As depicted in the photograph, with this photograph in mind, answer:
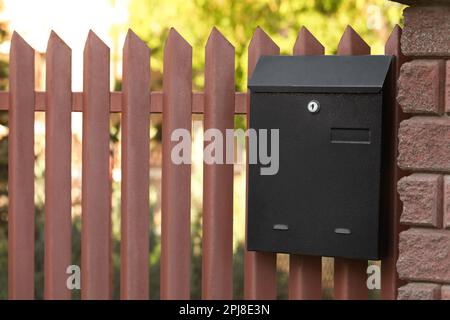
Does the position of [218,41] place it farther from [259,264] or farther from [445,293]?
[445,293]

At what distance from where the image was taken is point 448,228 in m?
3.14

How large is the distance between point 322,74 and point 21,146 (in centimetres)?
127

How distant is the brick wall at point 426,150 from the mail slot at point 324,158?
20cm

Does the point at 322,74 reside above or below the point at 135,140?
above

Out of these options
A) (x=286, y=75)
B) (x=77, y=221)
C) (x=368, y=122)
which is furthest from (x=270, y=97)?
(x=77, y=221)

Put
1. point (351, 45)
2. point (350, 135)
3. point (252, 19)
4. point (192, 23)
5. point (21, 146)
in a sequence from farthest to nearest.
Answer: point (252, 19), point (192, 23), point (21, 146), point (351, 45), point (350, 135)

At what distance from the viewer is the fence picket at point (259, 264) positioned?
148 inches

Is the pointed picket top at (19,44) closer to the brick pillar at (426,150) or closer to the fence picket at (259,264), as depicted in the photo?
the fence picket at (259,264)

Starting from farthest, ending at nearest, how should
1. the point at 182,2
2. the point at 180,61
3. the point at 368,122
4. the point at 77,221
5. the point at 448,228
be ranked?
the point at 182,2 < the point at 77,221 < the point at 180,61 < the point at 368,122 < the point at 448,228

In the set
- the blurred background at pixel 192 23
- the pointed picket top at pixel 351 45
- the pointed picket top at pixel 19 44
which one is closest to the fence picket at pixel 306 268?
the pointed picket top at pixel 351 45

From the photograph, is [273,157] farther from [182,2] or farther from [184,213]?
[182,2]

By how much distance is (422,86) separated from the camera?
3.20 meters

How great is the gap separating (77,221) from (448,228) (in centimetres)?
397

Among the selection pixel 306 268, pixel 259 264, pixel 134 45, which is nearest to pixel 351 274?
pixel 306 268
